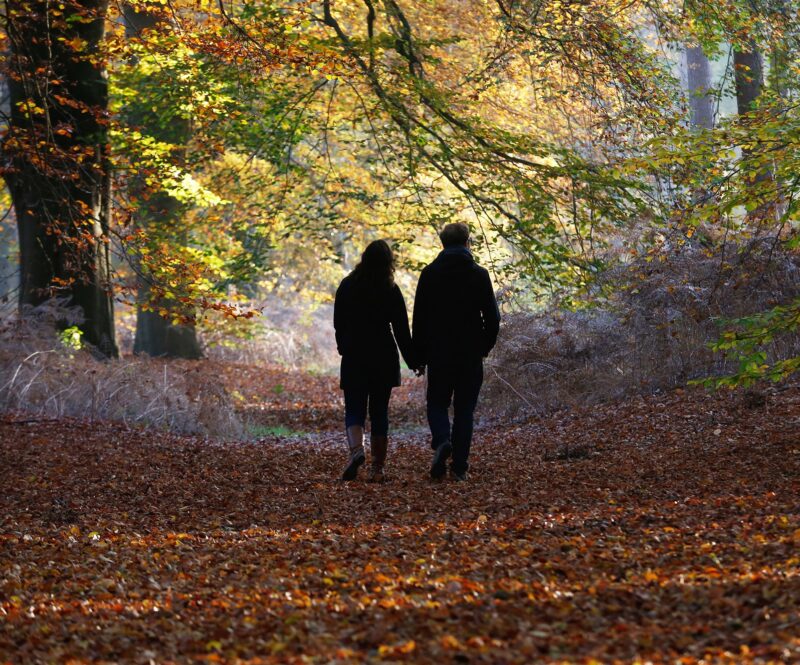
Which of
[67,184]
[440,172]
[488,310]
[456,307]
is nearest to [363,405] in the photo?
[456,307]

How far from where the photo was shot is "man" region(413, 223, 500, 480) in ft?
25.8

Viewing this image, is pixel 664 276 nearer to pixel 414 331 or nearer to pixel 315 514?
pixel 414 331

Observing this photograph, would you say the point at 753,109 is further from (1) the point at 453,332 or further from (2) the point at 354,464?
(2) the point at 354,464

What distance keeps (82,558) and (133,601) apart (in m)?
1.12

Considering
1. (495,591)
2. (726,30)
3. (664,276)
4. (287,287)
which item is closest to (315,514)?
(495,591)

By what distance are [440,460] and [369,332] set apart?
3.81 ft

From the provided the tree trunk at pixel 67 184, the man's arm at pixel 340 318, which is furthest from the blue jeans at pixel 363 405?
the tree trunk at pixel 67 184

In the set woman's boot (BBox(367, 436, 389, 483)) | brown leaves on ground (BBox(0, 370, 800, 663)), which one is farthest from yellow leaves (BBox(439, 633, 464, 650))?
woman's boot (BBox(367, 436, 389, 483))

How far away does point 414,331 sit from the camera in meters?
8.09

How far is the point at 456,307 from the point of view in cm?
790

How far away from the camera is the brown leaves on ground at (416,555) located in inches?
154

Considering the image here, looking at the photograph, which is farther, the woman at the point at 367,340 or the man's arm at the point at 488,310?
the woman at the point at 367,340

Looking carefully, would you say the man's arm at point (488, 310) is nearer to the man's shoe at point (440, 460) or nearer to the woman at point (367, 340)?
the woman at point (367, 340)

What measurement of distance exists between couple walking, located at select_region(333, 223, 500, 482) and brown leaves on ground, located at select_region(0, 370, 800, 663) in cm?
45
